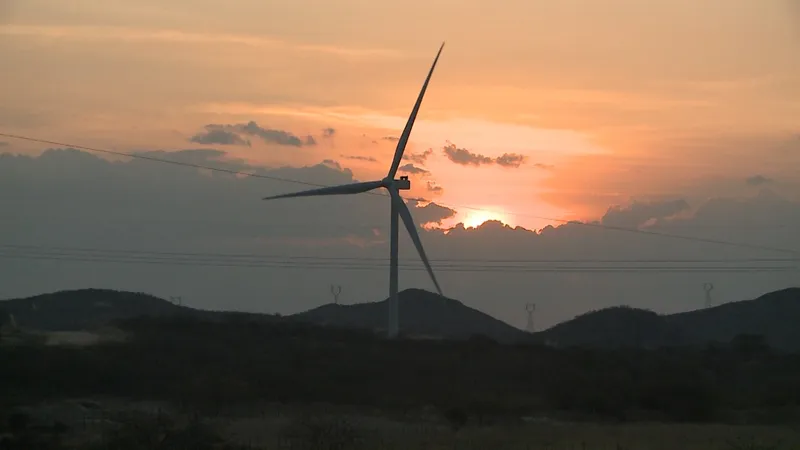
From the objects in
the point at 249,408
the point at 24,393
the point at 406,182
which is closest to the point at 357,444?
the point at 249,408

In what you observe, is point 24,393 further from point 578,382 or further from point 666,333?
point 666,333

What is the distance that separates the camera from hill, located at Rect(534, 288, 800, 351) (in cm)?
12356

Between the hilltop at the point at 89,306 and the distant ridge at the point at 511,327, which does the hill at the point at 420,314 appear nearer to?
the distant ridge at the point at 511,327

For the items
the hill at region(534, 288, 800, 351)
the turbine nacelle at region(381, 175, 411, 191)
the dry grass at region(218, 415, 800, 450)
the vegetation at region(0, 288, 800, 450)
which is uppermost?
the turbine nacelle at region(381, 175, 411, 191)

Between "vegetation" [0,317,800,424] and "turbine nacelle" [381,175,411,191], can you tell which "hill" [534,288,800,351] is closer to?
"vegetation" [0,317,800,424]

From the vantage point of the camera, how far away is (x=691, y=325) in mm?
143125

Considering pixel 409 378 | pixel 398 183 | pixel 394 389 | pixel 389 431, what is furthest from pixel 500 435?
pixel 398 183

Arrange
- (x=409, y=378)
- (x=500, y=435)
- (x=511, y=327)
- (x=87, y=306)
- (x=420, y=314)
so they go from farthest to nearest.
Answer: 1. (x=420, y=314)
2. (x=511, y=327)
3. (x=87, y=306)
4. (x=409, y=378)
5. (x=500, y=435)

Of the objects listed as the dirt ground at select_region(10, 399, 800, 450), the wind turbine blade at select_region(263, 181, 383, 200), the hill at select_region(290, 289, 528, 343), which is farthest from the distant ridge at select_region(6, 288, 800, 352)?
the dirt ground at select_region(10, 399, 800, 450)

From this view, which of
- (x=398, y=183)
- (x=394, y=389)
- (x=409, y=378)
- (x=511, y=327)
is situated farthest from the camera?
(x=511, y=327)

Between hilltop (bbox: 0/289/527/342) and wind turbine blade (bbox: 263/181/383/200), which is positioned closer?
wind turbine blade (bbox: 263/181/383/200)

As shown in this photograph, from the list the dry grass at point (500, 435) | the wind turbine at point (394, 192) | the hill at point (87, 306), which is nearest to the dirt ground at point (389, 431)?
the dry grass at point (500, 435)

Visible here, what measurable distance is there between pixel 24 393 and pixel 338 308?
11168 cm

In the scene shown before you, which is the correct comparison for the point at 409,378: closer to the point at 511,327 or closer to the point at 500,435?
the point at 500,435
